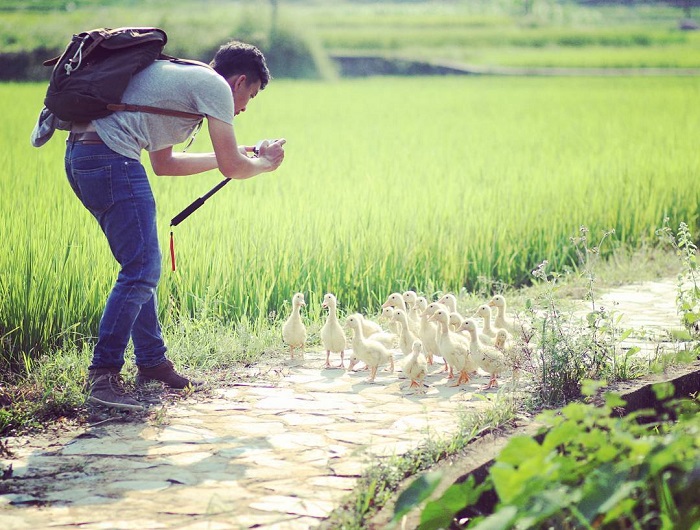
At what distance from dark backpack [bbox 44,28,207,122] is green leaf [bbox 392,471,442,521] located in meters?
2.28

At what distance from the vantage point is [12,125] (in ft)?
50.0

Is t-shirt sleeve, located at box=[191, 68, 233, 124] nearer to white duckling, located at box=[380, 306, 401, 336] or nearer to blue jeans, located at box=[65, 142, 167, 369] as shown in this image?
blue jeans, located at box=[65, 142, 167, 369]

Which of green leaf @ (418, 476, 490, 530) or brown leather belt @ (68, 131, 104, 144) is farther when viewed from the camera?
brown leather belt @ (68, 131, 104, 144)

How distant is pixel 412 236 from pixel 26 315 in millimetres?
3192

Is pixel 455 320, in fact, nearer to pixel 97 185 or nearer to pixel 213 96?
pixel 213 96

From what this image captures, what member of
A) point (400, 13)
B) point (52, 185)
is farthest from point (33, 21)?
point (400, 13)

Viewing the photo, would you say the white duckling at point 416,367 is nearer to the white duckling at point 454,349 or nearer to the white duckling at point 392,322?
the white duckling at point 454,349

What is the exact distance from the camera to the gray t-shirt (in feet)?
15.7

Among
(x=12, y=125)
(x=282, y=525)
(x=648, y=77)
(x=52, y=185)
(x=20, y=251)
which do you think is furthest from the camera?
(x=648, y=77)

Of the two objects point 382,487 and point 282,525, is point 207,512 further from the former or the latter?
point 382,487

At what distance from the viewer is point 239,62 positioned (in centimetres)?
503

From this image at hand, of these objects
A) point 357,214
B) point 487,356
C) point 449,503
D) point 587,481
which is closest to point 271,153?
point 487,356

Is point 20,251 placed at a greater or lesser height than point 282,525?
greater

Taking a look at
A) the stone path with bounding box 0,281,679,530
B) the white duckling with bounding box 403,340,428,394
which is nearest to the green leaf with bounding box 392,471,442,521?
the stone path with bounding box 0,281,679,530
